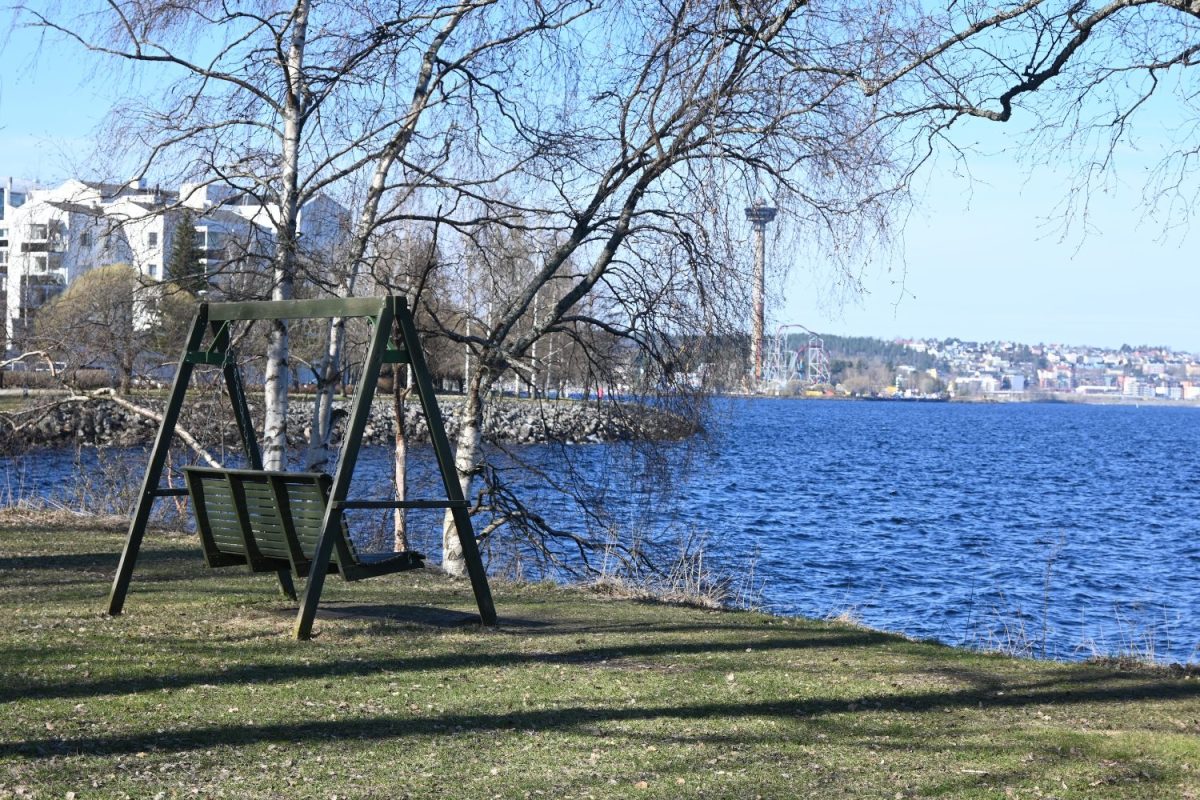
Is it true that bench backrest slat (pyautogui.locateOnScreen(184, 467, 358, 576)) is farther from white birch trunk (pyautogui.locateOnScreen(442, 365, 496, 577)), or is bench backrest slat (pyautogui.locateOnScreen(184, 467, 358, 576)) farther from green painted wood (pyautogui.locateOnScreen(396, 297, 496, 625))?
white birch trunk (pyautogui.locateOnScreen(442, 365, 496, 577))

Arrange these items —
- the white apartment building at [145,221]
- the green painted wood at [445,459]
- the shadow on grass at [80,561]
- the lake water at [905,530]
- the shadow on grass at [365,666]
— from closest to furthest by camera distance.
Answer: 1. the shadow on grass at [365,666]
2. the green painted wood at [445,459]
3. the shadow on grass at [80,561]
4. the white apartment building at [145,221]
5. the lake water at [905,530]

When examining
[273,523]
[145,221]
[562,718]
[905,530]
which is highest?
[145,221]

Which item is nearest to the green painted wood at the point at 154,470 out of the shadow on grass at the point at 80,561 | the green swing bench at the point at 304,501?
the green swing bench at the point at 304,501

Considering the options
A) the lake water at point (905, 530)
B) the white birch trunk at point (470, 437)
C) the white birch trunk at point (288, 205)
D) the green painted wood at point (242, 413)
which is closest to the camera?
A: the green painted wood at point (242, 413)

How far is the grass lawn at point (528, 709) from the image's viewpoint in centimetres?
565

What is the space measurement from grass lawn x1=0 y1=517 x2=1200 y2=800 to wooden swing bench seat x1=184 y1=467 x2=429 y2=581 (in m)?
0.48

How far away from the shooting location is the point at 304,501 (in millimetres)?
8391

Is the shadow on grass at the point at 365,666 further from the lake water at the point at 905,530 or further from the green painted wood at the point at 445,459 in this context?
the lake water at the point at 905,530

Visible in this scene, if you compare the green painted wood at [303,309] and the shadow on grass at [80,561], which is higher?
the green painted wood at [303,309]

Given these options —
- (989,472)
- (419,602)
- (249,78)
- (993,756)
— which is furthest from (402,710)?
(989,472)

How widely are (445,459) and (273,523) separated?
1.22 metres

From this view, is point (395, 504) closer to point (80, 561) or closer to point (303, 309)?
point (303, 309)

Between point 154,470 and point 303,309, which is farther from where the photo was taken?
point 154,470

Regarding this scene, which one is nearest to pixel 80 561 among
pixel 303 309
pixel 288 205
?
pixel 288 205
